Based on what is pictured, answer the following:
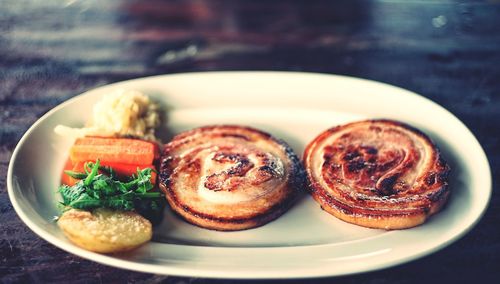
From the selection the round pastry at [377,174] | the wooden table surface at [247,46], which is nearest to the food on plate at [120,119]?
the wooden table surface at [247,46]

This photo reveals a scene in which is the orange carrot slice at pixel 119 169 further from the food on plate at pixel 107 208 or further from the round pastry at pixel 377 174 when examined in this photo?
the round pastry at pixel 377 174

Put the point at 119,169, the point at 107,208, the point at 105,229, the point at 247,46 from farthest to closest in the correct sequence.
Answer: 1. the point at 247,46
2. the point at 119,169
3. the point at 107,208
4. the point at 105,229

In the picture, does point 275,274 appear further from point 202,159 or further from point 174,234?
point 202,159

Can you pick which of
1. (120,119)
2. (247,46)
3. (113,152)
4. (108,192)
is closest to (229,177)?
(108,192)

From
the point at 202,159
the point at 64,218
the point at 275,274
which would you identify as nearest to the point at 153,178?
the point at 202,159

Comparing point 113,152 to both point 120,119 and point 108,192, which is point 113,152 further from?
point 108,192

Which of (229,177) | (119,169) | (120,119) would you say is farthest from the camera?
(120,119)

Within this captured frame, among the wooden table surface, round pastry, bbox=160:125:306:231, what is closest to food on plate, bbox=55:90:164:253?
round pastry, bbox=160:125:306:231

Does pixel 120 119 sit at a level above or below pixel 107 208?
above
